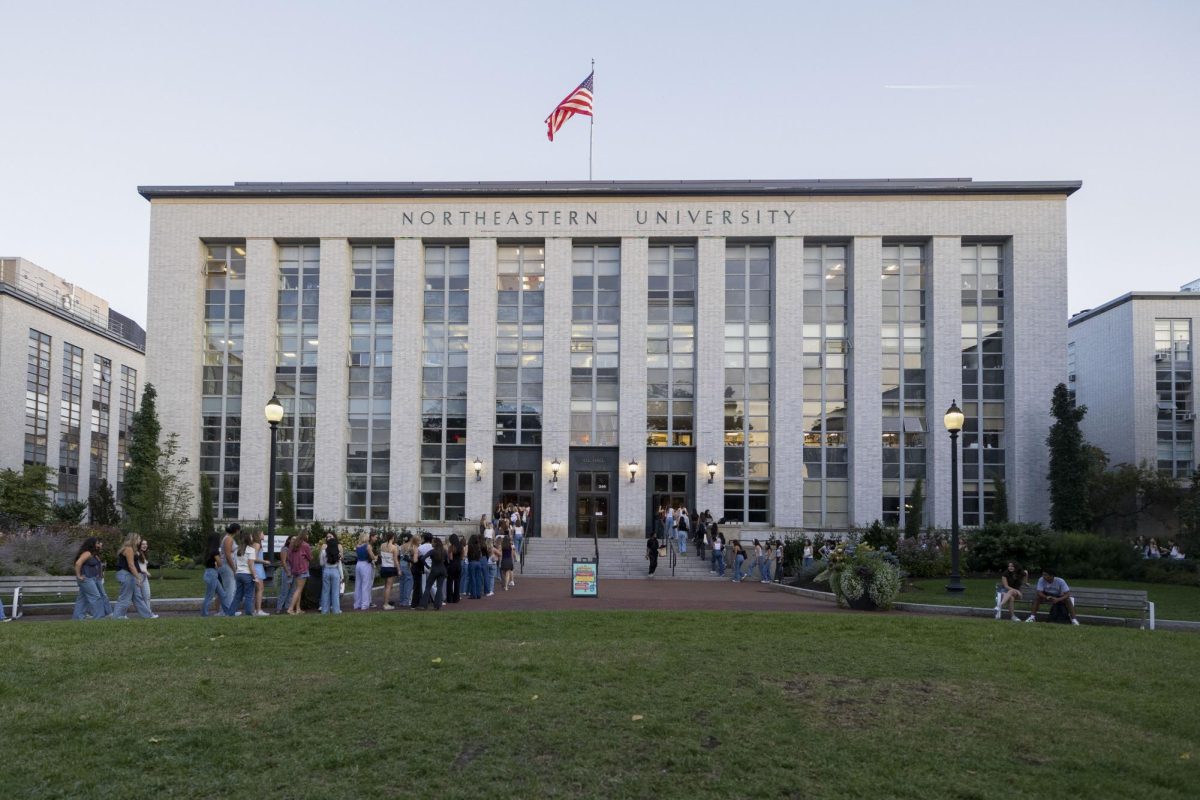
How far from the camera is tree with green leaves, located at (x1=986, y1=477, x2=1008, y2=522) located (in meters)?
37.2

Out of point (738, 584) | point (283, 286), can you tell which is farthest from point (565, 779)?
point (283, 286)

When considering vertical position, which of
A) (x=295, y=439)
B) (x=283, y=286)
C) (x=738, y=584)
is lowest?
(x=738, y=584)

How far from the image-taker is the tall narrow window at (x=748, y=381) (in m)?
41.6

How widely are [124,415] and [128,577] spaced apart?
62.8 m

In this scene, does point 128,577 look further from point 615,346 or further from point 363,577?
point 615,346

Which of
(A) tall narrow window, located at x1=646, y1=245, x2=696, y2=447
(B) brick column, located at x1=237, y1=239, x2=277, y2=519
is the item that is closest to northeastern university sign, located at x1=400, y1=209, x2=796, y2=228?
(A) tall narrow window, located at x1=646, y1=245, x2=696, y2=447

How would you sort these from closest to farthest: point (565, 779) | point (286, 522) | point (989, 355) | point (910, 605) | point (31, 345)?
point (565, 779)
point (910, 605)
point (286, 522)
point (989, 355)
point (31, 345)

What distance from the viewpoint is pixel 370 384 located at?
43.0 m

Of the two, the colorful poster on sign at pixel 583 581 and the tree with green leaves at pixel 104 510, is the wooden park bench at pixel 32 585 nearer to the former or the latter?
the colorful poster on sign at pixel 583 581

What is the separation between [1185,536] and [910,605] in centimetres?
1864

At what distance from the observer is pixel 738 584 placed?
28.0m

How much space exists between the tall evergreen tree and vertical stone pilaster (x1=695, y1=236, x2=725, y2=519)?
1482cm

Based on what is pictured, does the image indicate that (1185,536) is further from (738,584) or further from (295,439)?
(295,439)

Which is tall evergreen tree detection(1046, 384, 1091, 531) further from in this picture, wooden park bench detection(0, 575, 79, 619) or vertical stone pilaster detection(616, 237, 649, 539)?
wooden park bench detection(0, 575, 79, 619)
